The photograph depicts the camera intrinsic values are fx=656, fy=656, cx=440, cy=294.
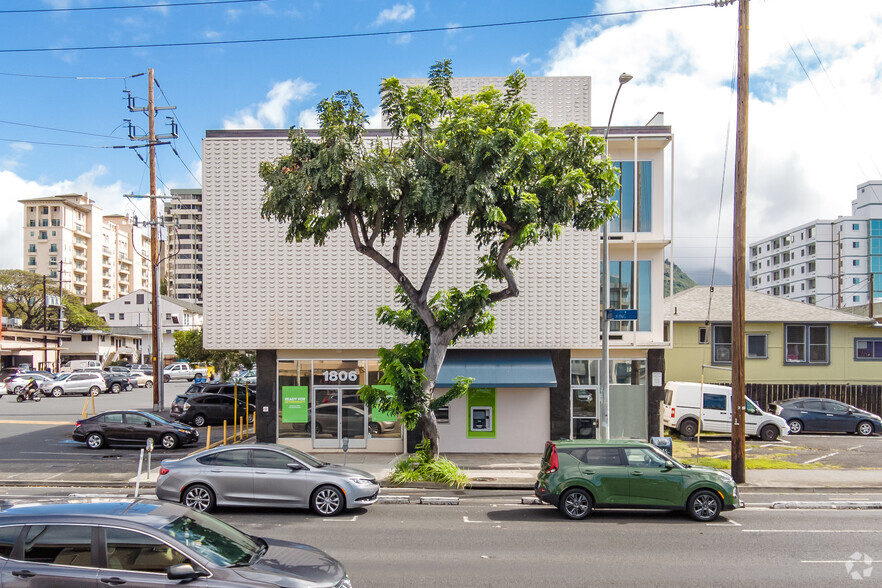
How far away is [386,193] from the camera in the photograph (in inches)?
581

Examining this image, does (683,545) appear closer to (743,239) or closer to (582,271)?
(743,239)

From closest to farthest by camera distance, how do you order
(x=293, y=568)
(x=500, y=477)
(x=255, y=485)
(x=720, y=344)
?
(x=293, y=568) < (x=255, y=485) < (x=500, y=477) < (x=720, y=344)

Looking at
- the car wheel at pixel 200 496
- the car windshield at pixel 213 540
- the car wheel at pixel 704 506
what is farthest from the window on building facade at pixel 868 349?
the car windshield at pixel 213 540

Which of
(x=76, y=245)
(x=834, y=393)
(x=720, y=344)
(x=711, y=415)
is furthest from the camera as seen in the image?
(x=76, y=245)

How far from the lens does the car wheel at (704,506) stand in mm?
12398

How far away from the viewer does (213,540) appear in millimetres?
6383

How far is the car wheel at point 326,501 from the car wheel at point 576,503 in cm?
428

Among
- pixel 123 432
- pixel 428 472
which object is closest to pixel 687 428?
pixel 428 472

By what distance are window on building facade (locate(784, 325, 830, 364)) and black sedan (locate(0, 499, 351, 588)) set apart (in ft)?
98.6

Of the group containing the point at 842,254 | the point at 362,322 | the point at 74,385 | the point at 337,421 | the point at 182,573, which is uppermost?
the point at 842,254

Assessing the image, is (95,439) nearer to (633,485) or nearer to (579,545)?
(579,545)

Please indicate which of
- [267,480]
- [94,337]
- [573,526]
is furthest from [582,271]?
[94,337]

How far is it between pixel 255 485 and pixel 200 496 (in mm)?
1073

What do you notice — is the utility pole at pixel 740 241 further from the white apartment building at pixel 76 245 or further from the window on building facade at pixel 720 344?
the white apartment building at pixel 76 245
